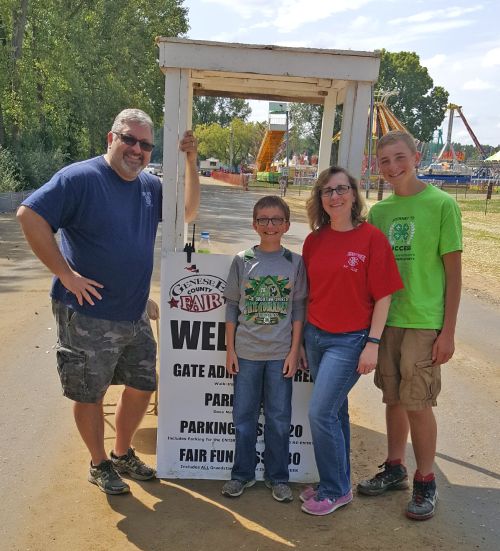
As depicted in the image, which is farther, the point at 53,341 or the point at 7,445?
the point at 53,341

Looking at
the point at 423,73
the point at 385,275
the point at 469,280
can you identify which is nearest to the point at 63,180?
the point at 385,275

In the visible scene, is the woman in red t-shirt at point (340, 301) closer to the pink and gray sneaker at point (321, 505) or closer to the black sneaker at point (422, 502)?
the pink and gray sneaker at point (321, 505)

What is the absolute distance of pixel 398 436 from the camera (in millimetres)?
3463

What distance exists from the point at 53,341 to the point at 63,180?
3592 millimetres

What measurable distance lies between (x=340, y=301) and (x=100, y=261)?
4.08ft

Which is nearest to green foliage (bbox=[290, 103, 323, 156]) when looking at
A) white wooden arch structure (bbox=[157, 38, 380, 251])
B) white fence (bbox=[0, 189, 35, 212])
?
white fence (bbox=[0, 189, 35, 212])

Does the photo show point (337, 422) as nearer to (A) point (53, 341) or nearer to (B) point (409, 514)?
(B) point (409, 514)

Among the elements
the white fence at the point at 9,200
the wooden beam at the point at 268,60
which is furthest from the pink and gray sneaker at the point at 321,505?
the white fence at the point at 9,200

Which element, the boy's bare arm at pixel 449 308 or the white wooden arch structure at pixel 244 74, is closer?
the boy's bare arm at pixel 449 308

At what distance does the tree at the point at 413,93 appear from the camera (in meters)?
74.3

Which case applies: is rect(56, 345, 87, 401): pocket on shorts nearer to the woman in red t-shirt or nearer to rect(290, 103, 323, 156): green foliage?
the woman in red t-shirt

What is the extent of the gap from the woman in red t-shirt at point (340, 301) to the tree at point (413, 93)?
75.2 m

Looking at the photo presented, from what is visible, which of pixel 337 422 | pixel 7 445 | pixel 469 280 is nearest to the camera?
pixel 337 422

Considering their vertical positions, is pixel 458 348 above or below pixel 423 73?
below
